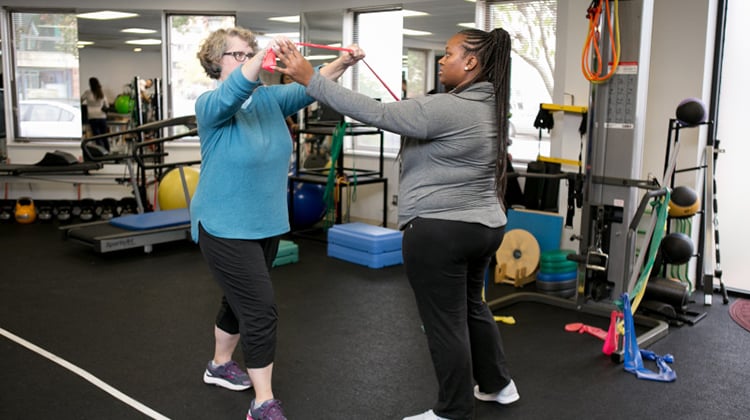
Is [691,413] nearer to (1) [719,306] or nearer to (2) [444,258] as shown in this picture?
(2) [444,258]

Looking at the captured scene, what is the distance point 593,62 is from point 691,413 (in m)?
2.20

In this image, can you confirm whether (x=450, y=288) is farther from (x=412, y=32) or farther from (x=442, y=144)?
(x=412, y=32)

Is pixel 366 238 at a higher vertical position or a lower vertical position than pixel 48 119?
lower

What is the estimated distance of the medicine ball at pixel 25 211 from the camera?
297 inches

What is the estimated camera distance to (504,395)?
9.88ft

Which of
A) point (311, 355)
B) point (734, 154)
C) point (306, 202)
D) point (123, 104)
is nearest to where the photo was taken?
point (311, 355)

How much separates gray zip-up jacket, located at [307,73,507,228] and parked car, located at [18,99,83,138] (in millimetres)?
6978

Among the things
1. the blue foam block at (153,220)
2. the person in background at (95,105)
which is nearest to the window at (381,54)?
the blue foam block at (153,220)

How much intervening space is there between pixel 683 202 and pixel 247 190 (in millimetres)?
3087

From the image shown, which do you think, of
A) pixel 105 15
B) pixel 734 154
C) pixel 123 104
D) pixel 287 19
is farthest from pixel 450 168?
pixel 123 104

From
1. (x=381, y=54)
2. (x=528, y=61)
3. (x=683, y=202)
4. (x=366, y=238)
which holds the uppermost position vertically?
(x=381, y=54)

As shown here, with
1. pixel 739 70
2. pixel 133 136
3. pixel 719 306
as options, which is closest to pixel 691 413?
pixel 719 306

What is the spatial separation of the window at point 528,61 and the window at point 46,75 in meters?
5.02

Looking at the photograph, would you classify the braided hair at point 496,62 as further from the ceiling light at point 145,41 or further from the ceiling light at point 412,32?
the ceiling light at point 145,41
